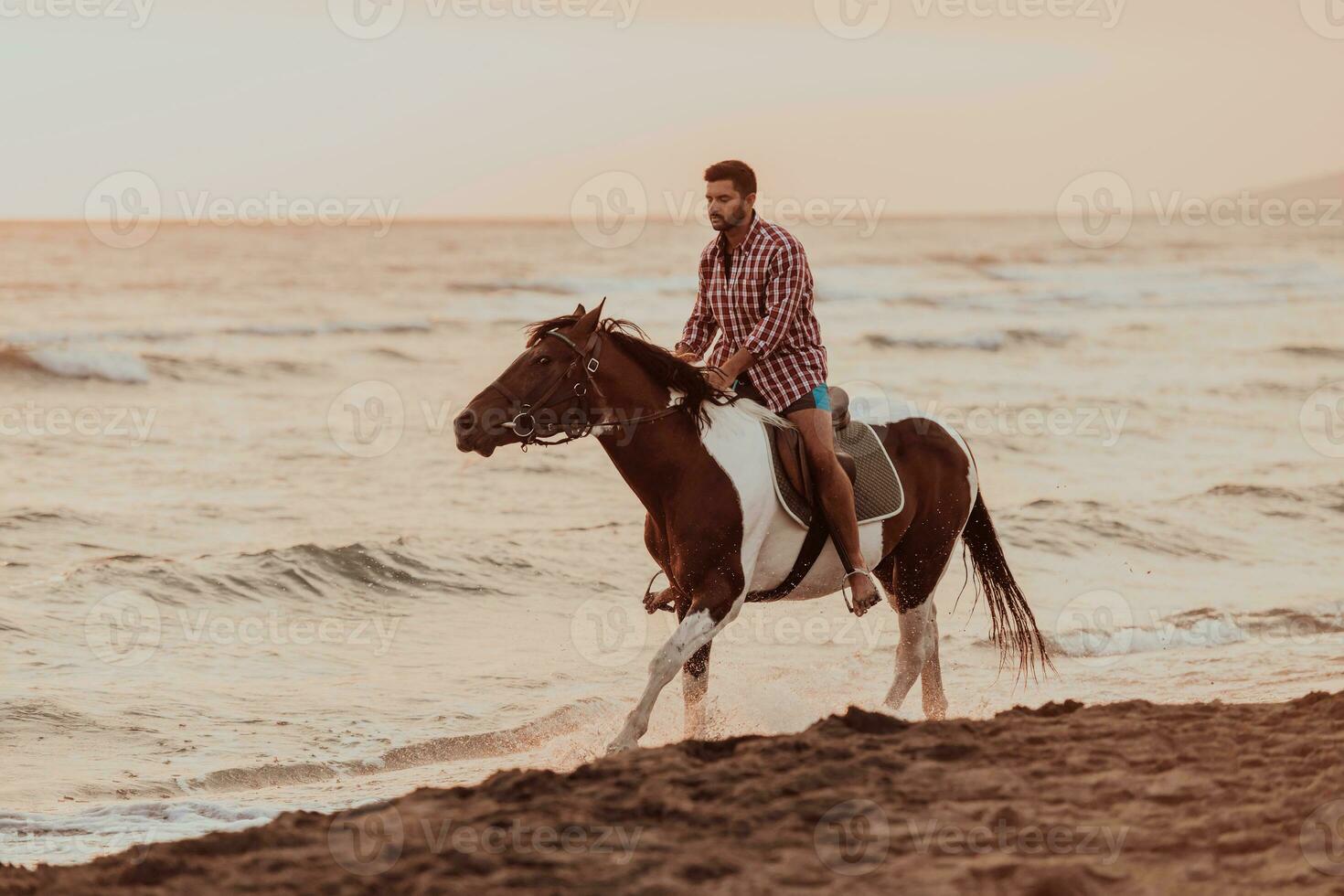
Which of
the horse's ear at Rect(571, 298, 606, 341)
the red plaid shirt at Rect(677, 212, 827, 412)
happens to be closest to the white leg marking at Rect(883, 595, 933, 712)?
the red plaid shirt at Rect(677, 212, 827, 412)

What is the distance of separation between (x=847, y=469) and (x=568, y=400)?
164cm

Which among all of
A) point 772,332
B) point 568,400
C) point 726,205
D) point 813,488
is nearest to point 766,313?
point 772,332

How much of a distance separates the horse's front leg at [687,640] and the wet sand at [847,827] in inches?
30.1

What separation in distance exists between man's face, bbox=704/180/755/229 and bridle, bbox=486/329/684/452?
0.83 metres

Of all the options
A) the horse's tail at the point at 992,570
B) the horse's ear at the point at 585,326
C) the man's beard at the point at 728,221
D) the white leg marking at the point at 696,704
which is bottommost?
the white leg marking at the point at 696,704

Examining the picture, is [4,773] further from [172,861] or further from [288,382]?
[288,382]

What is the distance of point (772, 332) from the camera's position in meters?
7.09

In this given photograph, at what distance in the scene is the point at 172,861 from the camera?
471 centimetres

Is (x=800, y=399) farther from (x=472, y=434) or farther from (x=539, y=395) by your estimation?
(x=472, y=434)

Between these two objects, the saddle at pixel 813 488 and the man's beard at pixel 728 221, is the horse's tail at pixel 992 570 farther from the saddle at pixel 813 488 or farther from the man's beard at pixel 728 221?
the man's beard at pixel 728 221

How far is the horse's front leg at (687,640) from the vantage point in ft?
21.7

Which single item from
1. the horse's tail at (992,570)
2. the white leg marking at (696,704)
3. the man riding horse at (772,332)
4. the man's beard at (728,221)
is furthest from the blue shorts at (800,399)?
the horse's tail at (992,570)

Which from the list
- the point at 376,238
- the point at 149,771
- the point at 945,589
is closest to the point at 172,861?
the point at 149,771

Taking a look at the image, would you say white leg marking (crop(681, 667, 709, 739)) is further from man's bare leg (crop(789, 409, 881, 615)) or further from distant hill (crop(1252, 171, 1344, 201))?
distant hill (crop(1252, 171, 1344, 201))
